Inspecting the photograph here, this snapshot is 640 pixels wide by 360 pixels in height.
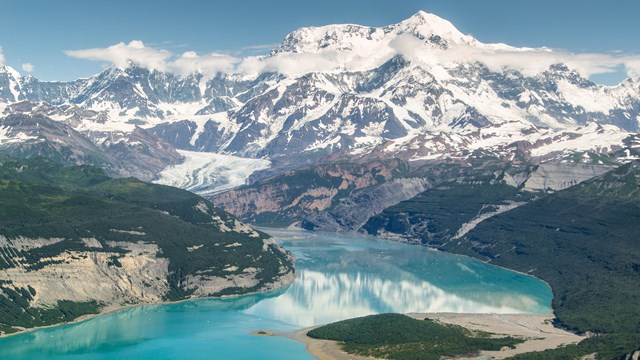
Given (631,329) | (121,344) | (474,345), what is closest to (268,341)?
(121,344)

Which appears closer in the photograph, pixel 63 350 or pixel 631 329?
pixel 63 350

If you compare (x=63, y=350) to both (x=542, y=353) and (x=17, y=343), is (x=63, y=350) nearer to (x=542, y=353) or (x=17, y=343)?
(x=17, y=343)

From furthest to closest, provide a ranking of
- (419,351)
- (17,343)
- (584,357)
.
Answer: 1. (17,343)
2. (419,351)
3. (584,357)

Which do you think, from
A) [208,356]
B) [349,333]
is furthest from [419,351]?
[208,356]

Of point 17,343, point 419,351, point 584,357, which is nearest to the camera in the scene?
point 584,357

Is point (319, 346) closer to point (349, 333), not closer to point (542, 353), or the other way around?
point (349, 333)

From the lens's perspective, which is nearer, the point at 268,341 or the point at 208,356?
the point at 208,356
